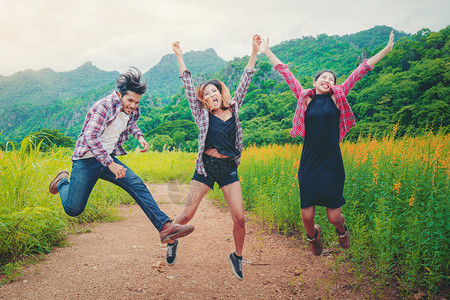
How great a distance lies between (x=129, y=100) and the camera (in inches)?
137

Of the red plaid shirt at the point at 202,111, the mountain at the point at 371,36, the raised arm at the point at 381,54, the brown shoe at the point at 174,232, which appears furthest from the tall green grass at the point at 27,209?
the mountain at the point at 371,36

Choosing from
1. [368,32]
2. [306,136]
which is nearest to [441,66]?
[306,136]

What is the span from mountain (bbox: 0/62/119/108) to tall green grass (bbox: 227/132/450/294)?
13351cm

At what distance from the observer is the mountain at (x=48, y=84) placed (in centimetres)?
12362

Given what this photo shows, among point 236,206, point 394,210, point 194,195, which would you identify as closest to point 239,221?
point 236,206

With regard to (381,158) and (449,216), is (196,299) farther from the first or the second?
(381,158)

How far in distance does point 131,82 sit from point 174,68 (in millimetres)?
154472

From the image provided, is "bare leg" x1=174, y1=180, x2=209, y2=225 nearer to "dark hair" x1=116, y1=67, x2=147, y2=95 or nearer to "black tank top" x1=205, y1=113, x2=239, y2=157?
"black tank top" x1=205, y1=113, x2=239, y2=157

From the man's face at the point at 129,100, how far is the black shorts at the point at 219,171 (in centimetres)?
111

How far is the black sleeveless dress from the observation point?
3.14m

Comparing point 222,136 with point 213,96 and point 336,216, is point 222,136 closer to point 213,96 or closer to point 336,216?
point 213,96

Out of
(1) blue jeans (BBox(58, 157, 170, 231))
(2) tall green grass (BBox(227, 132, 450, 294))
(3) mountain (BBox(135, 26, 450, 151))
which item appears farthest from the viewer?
(3) mountain (BBox(135, 26, 450, 151))

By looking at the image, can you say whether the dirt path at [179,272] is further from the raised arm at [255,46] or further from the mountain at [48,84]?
the mountain at [48,84]

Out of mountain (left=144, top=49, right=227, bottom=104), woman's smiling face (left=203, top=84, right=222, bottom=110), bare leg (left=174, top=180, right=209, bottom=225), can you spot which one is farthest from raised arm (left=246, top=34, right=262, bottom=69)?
mountain (left=144, top=49, right=227, bottom=104)
